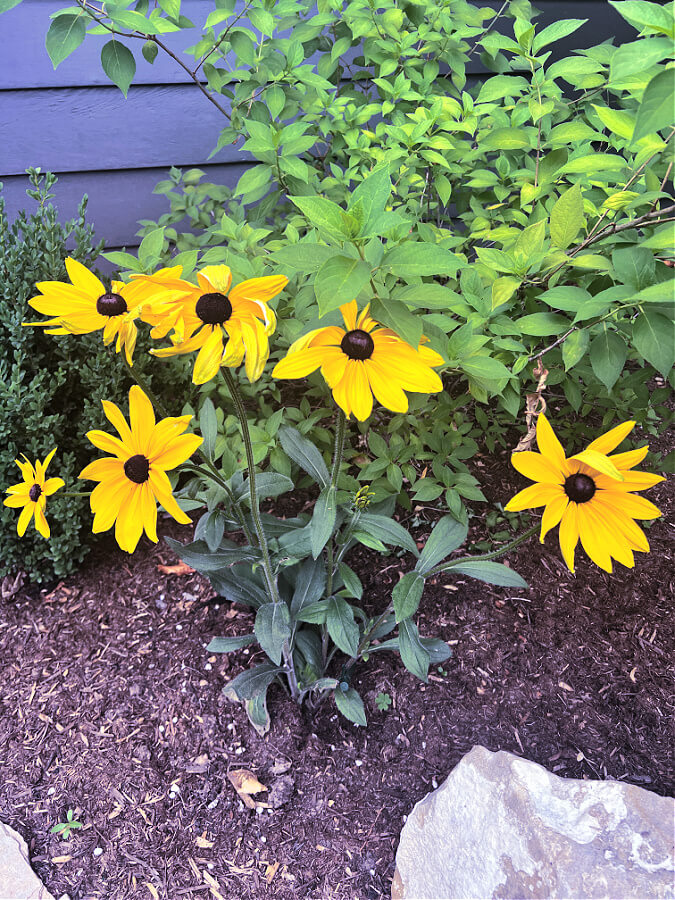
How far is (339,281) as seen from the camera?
83cm

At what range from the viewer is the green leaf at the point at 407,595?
1367 millimetres

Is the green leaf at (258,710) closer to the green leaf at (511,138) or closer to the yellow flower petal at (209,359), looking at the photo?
the yellow flower petal at (209,359)

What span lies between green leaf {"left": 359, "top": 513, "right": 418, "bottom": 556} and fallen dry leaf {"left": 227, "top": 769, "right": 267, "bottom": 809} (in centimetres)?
76

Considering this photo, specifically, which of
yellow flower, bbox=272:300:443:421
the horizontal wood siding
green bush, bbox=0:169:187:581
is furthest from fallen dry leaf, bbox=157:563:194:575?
the horizontal wood siding

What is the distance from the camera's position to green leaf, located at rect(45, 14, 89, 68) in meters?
1.29

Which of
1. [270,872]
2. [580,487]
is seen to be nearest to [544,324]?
[580,487]

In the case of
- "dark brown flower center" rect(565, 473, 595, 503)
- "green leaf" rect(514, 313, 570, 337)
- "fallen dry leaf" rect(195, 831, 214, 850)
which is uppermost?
"green leaf" rect(514, 313, 570, 337)

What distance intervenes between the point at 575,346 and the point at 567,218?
23cm

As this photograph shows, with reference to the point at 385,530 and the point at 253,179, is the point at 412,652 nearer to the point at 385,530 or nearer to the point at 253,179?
the point at 385,530

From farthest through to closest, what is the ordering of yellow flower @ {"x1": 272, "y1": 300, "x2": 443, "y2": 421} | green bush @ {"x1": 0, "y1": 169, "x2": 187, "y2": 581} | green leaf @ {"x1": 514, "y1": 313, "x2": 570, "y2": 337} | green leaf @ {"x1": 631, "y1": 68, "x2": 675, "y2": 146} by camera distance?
green bush @ {"x1": 0, "y1": 169, "x2": 187, "y2": 581} < green leaf @ {"x1": 514, "y1": 313, "x2": 570, "y2": 337} < yellow flower @ {"x1": 272, "y1": 300, "x2": 443, "y2": 421} < green leaf @ {"x1": 631, "y1": 68, "x2": 675, "y2": 146}

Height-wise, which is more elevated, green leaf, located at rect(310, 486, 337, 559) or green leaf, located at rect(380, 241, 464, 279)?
green leaf, located at rect(380, 241, 464, 279)

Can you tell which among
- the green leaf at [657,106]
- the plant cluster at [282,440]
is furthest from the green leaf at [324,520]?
the green leaf at [657,106]

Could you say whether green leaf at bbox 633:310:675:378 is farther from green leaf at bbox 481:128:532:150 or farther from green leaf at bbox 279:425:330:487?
green leaf at bbox 279:425:330:487

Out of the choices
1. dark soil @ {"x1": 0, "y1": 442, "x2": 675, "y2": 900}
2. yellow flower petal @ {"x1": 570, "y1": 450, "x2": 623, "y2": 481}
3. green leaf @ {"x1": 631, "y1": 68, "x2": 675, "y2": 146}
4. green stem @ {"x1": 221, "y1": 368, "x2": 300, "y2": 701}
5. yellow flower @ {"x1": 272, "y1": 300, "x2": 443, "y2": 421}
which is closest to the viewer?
green leaf @ {"x1": 631, "y1": 68, "x2": 675, "y2": 146}
